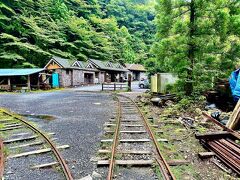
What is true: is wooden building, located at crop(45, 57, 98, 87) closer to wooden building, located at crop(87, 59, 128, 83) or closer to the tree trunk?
wooden building, located at crop(87, 59, 128, 83)

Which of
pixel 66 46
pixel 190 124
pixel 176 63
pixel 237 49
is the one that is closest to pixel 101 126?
pixel 190 124

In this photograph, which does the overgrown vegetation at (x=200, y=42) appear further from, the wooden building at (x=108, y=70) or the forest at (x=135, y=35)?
the wooden building at (x=108, y=70)

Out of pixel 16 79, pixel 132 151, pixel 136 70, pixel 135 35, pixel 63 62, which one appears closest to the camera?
pixel 132 151

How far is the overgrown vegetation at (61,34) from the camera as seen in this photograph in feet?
122

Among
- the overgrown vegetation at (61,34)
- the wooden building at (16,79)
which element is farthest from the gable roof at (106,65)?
the wooden building at (16,79)

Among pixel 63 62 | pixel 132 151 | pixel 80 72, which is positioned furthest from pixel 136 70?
pixel 132 151

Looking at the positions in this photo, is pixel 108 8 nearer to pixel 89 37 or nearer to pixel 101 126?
pixel 89 37

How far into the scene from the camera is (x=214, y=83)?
1362cm

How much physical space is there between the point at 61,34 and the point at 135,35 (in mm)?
28234

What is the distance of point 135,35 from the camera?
219 feet

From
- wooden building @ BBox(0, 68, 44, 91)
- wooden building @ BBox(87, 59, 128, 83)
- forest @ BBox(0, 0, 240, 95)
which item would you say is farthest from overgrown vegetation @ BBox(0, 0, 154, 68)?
wooden building @ BBox(0, 68, 44, 91)

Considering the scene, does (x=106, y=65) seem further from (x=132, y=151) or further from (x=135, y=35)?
(x=132, y=151)

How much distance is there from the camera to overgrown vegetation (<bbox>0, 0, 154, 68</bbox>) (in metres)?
37.1

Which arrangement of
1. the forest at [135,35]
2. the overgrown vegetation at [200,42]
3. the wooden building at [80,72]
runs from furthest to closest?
the wooden building at [80,72]
the forest at [135,35]
the overgrown vegetation at [200,42]
